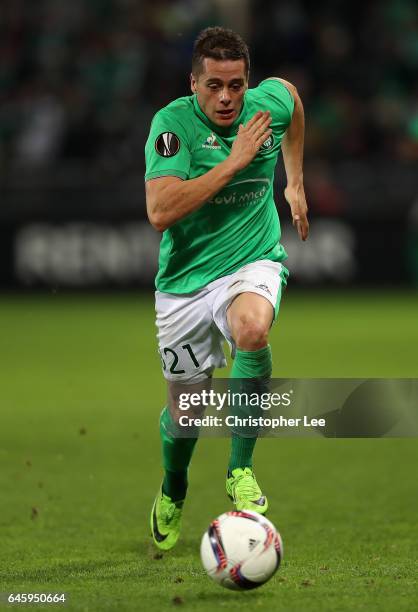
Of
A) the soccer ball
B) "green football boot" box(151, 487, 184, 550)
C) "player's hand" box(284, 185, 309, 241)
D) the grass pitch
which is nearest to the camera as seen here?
the soccer ball

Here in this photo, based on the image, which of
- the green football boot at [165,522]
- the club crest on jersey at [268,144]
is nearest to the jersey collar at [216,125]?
the club crest on jersey at [268,144]

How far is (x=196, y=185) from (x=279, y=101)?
2.86ft

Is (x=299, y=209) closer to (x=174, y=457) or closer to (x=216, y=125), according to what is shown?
(x=216, y=125)

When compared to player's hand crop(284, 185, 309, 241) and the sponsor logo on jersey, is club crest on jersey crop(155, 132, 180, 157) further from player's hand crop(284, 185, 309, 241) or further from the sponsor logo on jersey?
player's hand crop(284, 185, 309, 241)

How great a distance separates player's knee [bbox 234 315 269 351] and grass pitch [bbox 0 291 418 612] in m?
0.89

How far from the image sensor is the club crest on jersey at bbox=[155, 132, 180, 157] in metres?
5.25

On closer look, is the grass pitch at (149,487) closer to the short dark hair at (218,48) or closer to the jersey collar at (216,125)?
the jersey collar at (216,125)

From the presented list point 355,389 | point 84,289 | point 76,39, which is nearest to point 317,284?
point 84,289

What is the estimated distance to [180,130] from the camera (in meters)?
5.31

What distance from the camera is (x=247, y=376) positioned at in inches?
207

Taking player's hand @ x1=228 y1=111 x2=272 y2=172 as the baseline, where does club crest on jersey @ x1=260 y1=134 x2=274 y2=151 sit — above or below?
below

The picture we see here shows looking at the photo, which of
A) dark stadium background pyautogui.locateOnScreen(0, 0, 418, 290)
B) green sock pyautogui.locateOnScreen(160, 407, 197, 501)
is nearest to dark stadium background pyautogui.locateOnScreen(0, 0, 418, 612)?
dark stadium background pyautogui.locateOnScreen(0, 0, 418, 290)

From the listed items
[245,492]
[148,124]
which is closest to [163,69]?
[148,124]

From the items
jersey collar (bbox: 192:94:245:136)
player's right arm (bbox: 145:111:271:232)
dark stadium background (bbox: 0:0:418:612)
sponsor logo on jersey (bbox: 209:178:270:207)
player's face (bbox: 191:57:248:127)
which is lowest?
dark stadium background (bbox: 0:0:418:612)
